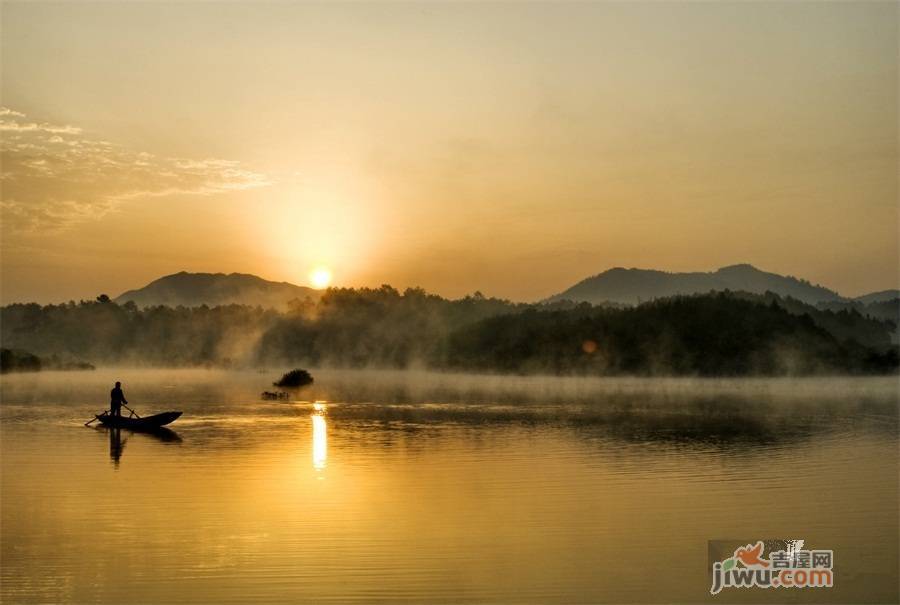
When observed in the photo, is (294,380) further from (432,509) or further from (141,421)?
(432,509)

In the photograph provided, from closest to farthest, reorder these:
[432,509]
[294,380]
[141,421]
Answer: [432,509] → [141,421] → [294,380]

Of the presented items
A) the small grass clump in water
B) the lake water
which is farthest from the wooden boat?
the small grass clump in water

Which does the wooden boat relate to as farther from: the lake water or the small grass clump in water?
the small grass clump in water

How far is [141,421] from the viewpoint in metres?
47.4

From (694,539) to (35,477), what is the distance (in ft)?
68.6

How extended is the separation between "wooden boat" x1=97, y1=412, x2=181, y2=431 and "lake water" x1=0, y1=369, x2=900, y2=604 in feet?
2.44

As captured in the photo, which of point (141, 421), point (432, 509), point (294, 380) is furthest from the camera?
point (294, 380)

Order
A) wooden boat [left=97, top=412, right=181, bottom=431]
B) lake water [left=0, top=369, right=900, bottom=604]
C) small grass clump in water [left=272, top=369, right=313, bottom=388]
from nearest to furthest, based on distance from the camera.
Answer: lake water [left=0, top=369, right=900, bottom=604] → wooden boat [left=97, top=412, right=181, bottom=431] → small grass clump in water [left=272, top=369, right=313, bottom=388]

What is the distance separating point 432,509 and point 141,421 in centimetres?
2661

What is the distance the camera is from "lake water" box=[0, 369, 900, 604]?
18297 mm

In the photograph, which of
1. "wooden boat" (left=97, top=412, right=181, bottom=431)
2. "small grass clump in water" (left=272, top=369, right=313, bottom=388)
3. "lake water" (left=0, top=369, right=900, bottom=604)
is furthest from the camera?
"small grass clump in water" (left=272, top=369, right=313, bottom=388)

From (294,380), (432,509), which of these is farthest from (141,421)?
(294,380)

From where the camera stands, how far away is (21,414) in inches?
2175

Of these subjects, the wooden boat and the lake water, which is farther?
the wooden boat
